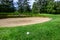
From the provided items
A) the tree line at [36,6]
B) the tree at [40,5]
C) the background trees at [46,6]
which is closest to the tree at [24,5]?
the tree line at [36,6]

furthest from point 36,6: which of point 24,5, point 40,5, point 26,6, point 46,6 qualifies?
point 24,5

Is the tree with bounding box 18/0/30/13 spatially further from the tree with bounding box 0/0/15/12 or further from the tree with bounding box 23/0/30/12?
Answer: the tree with bounding box 0/0/15/12

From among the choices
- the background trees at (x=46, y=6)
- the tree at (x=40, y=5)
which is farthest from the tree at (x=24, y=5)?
the tree at (x=40, y=5)

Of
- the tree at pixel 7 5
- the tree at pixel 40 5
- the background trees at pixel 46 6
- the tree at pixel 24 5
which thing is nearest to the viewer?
the background trees at pixel 46 6

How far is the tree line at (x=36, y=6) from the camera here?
37.2 m

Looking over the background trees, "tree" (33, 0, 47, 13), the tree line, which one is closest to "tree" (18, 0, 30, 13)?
the tree line

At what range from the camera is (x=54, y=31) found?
281 inches

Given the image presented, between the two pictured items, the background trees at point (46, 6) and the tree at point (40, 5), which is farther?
the tree at point (40, 5)

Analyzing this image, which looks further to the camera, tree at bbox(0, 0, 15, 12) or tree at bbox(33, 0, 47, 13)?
tree at bbox(33, 0, 47, 13)

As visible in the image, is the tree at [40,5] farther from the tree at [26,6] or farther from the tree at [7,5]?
the tree at [7,5]

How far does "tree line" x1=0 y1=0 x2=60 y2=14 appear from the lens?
3717 centimetres

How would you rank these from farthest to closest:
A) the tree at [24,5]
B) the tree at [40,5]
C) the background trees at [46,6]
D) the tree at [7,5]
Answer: the tree at [24,5]
the tree at [40,5]
the tree at [7,5]
the background trees at [46,6]

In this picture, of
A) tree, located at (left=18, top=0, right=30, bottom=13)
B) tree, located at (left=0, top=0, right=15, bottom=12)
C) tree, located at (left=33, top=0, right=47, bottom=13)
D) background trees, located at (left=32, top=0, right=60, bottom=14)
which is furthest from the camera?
tree, located at (left=18, top=0, right=30, bottom=13)

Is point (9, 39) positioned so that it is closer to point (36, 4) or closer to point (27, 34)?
point (27, 34)
